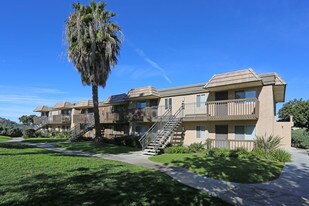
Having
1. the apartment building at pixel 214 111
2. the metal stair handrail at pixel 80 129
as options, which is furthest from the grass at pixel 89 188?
the metal stair handrail at pixel 80 129

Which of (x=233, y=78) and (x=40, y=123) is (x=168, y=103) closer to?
(x=233, y=78)

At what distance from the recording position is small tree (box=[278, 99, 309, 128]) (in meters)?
44.5

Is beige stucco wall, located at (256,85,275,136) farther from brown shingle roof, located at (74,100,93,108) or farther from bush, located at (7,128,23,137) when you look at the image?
bush, located at (7,128,23,137)

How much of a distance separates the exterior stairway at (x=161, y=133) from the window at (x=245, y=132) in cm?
521

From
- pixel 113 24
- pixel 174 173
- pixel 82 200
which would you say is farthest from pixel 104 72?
pixel 82 200

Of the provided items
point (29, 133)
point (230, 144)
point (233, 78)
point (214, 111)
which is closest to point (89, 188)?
point (214, 111)

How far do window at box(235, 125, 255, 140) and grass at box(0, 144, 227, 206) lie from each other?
1166 centimetres

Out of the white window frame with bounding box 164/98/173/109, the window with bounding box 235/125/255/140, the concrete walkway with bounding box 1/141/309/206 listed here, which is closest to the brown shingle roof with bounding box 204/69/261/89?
the window with bounding box 235/125/255/140

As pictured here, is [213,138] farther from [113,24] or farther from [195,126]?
[113,24]

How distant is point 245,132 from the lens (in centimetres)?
1881

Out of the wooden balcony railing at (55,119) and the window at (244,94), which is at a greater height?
the window at (244,94)

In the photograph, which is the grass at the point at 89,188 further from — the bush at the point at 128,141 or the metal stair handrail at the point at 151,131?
the bush at the point at 128,141

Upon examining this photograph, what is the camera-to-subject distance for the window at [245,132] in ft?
60.4

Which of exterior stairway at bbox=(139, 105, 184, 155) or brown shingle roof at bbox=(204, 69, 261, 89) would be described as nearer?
brown shingle roof at bbox=(204, 69, 261, 89)
